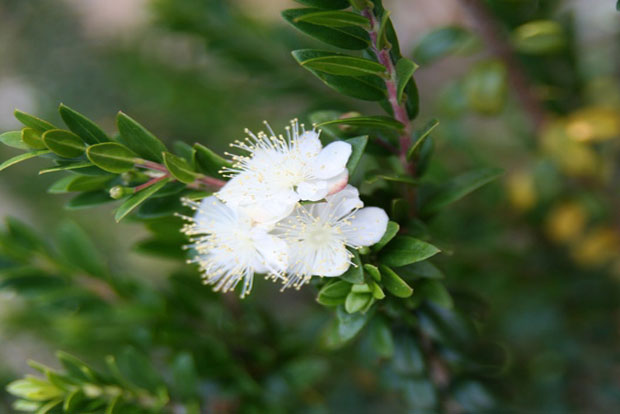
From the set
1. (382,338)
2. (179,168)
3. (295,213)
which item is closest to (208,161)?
(179,168)

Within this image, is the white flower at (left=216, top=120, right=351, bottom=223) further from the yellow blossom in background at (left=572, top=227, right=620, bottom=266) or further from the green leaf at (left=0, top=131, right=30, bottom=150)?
the yellow blossom in background at (left=572, top=227, right=620, bottom=266)

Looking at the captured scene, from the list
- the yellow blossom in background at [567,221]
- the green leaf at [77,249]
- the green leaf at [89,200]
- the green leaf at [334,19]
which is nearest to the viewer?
the green leaf at [334,19]

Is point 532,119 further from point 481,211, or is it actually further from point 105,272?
point 105,272

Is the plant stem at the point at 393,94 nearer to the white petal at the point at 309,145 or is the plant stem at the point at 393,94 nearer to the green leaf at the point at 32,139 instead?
the white petal at the point at 309,145

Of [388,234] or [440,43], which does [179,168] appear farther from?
[440,43]

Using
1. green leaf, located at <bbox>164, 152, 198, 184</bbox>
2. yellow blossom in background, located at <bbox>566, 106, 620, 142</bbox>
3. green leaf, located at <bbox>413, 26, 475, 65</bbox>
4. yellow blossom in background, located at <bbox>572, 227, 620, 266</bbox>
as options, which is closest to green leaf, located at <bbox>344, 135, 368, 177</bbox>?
green leaf, located at <bbox>164, 152, 198, 184</bbox>

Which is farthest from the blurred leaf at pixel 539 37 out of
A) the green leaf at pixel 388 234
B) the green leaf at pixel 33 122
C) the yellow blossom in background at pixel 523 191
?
the green leaf at pixel 33 122
